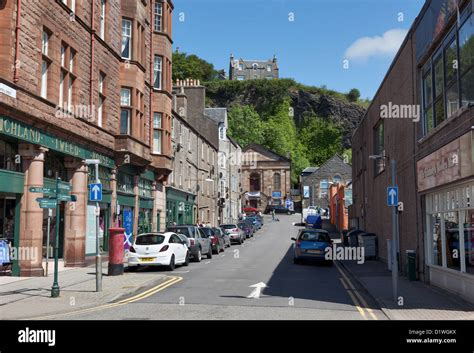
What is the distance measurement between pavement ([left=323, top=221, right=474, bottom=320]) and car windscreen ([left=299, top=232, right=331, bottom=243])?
15.2 ft

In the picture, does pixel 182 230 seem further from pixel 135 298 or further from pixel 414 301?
pixel 414 301

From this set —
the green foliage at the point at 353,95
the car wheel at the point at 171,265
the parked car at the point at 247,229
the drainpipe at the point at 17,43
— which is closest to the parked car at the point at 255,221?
the parked car at the point at 247,229

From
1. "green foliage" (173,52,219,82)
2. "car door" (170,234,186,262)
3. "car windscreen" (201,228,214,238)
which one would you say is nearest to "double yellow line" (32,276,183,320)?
"car door" (170,234,186,262)

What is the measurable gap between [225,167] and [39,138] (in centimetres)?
4724

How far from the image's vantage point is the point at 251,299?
43.3 ft

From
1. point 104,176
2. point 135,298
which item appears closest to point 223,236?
point 104,176

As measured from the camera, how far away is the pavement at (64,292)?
11414 mm

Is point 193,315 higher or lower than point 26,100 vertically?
lower

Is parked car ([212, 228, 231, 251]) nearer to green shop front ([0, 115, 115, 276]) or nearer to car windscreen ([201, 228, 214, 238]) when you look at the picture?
car windscreen ([201, 228, 214, 238])
